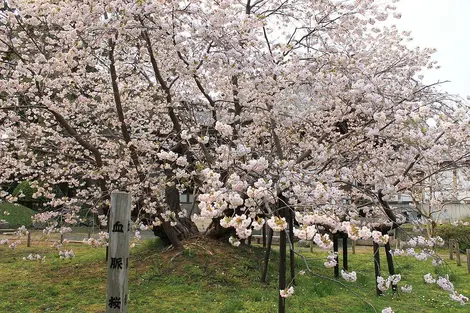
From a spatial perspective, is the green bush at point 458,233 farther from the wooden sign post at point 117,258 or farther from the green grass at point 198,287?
the wooden sign post at point 117,258

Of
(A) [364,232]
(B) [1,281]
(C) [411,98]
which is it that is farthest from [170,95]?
(B) [1,281]

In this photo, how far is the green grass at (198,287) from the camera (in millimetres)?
6438

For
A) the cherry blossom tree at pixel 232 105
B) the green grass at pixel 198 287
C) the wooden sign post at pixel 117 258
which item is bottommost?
the green grass at pixel 198 287

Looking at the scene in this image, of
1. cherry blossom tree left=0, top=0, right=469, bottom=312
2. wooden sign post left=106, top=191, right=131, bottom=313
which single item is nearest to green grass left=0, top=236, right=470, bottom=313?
cherry blossom tree left=0, top=0, right=469, bottom=312

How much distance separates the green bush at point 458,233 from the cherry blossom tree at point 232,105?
25.8 feet

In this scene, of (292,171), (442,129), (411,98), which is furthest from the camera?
(411,98)

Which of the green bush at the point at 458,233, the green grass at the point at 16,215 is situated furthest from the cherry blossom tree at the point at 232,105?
the green grass at the point at 16,215

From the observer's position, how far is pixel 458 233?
14586 mm

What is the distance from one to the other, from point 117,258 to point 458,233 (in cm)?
1392

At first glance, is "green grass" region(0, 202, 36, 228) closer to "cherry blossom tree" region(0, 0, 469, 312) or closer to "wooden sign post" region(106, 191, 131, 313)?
"cherry blossom tree" region(0, 0, 469, 312)

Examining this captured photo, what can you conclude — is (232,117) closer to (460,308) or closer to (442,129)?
(442,129)

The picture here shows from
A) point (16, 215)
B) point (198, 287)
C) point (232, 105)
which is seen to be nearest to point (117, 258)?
point (198, 287)

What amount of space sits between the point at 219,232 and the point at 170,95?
12.3 feet

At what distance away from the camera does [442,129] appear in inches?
213
